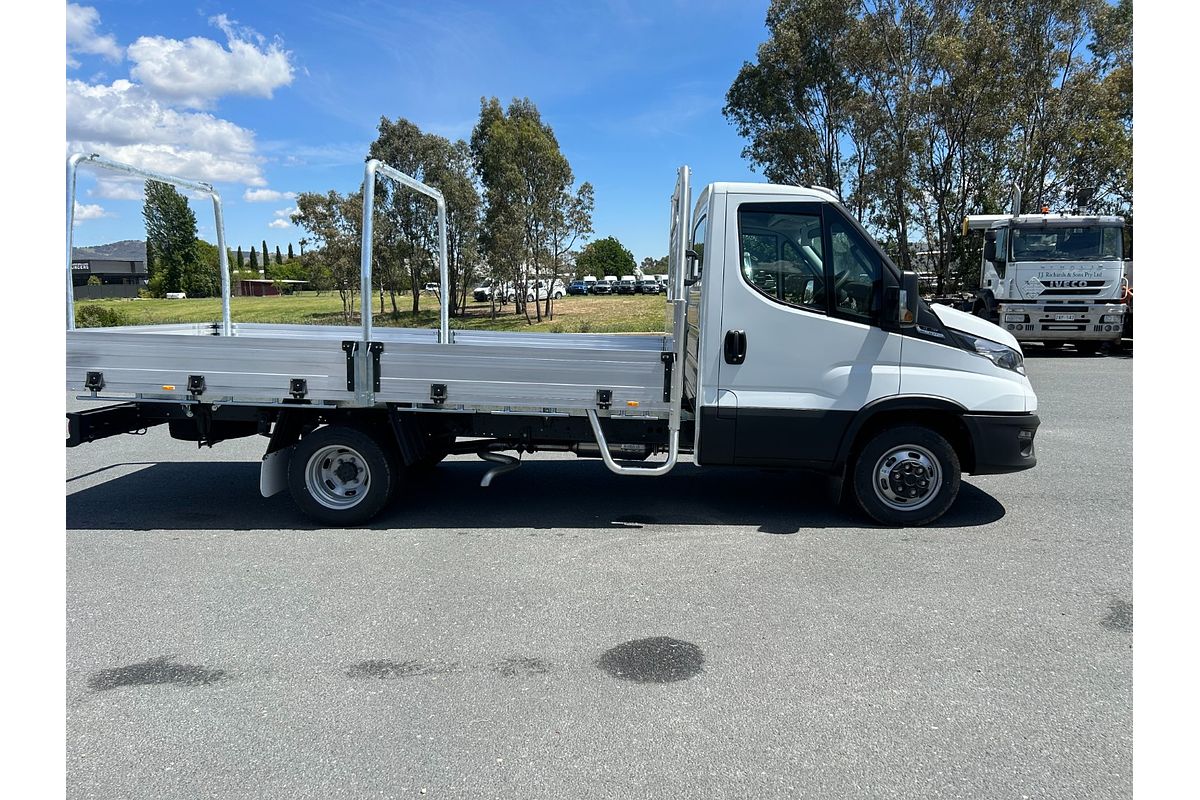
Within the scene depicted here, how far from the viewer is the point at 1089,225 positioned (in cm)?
1673

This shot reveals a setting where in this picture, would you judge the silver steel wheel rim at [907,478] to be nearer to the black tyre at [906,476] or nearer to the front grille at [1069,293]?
the black tyre at [906,476]

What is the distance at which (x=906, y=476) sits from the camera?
578 cm

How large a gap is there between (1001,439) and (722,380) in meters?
2.09

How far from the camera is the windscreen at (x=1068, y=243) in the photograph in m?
16.8

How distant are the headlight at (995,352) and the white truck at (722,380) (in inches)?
0.6

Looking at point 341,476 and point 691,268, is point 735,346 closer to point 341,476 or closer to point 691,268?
point 691,268

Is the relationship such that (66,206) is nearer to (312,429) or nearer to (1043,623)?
(312,429)

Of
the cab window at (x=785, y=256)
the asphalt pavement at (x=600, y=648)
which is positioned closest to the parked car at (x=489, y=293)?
the asphalt pavement at (x=600, y=648)

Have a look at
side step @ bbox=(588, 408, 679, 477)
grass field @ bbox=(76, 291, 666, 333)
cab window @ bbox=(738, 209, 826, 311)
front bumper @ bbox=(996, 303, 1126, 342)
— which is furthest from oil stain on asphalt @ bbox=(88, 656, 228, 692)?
grass field @ bbox=(76, 291, 666, 333)

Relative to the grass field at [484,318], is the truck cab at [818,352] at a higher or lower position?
lower

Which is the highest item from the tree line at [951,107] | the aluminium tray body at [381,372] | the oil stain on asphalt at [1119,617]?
the tree line at [951,107]

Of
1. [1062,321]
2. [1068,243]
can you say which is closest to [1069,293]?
[1062,321]

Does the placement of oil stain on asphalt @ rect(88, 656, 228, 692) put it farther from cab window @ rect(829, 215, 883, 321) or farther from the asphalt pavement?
cab window @ rect(829, 215, 883, 321)

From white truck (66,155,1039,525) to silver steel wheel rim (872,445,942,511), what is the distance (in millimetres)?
15
